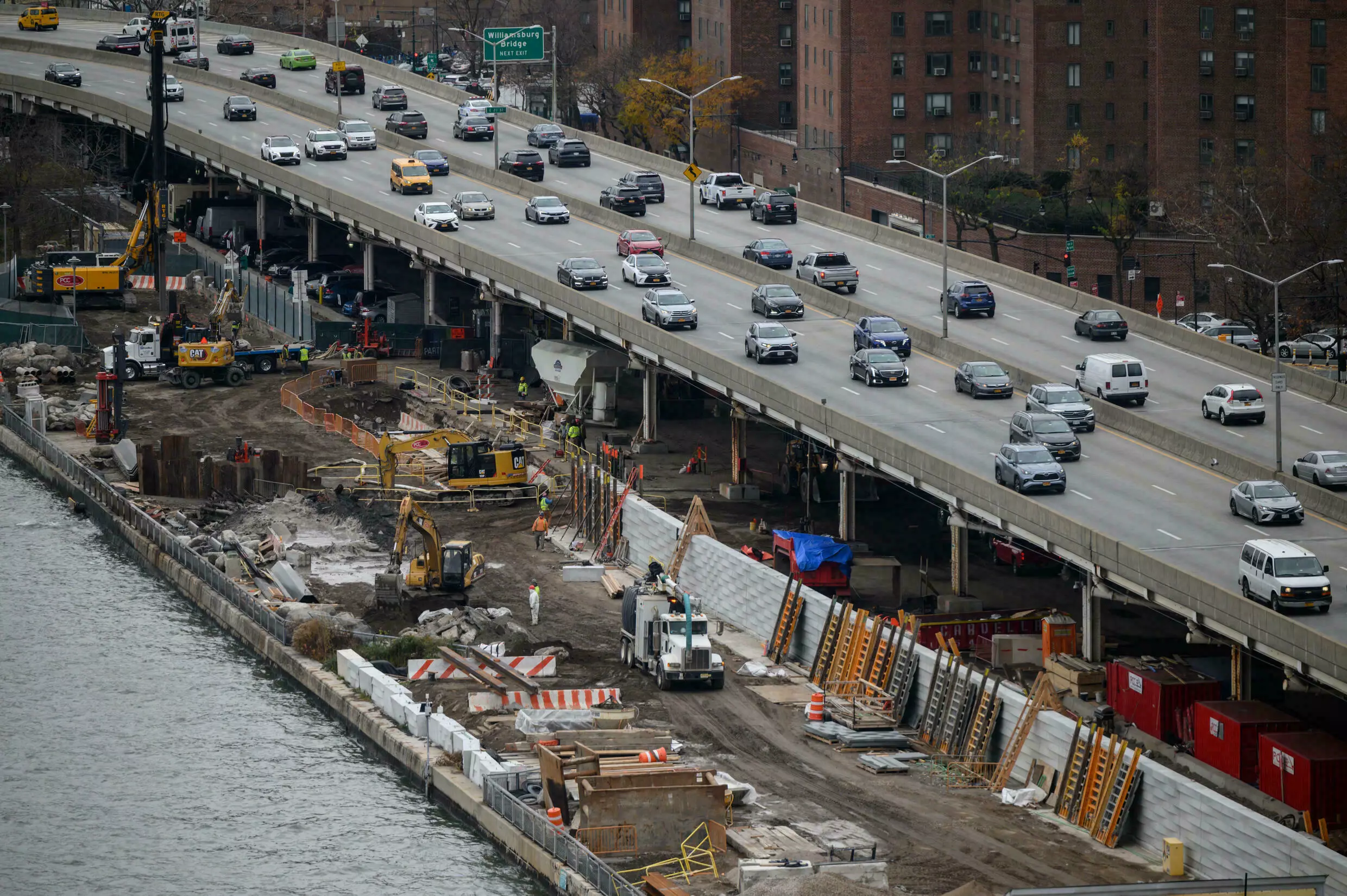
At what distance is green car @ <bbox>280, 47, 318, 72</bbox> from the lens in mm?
153250

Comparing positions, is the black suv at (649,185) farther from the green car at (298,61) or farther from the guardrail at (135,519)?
the green car at (298,61)

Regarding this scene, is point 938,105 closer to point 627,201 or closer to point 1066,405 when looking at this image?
point 627,201

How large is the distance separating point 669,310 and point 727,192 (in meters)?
32.2

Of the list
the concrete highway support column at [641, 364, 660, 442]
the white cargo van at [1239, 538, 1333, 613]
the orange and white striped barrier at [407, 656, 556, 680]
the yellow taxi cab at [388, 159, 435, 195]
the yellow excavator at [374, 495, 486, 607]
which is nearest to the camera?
the white cargo van at [1239, 538, 1333, 613]

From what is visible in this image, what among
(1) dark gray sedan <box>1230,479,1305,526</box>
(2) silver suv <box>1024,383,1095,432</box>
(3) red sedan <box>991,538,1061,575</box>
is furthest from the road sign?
(1) dark gray sedan <box>1230,479,1305,526</box>

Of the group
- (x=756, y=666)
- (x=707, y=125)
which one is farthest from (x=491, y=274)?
(x=707, y=125)

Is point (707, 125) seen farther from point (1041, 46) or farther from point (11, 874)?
point (11, 874)

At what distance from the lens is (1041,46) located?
130750mm

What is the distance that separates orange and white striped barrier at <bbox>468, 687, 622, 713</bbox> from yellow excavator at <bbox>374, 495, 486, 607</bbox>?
10069mm

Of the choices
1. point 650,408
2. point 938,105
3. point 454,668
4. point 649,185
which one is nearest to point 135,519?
point 650,408

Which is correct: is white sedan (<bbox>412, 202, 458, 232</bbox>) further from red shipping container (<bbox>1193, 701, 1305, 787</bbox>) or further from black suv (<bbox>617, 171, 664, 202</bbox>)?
red shipping container (<bbox>1193, 701, 1305, 787</bbox>)

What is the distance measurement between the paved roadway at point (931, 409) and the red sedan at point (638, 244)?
1.03 meters

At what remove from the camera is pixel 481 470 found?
261 ft

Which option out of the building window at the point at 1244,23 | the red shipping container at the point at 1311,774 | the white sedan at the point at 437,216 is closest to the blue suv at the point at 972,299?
the white sedan at the point at 437,216
